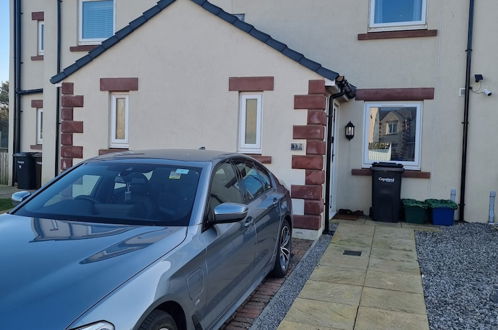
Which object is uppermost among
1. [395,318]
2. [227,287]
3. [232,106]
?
[232,106]

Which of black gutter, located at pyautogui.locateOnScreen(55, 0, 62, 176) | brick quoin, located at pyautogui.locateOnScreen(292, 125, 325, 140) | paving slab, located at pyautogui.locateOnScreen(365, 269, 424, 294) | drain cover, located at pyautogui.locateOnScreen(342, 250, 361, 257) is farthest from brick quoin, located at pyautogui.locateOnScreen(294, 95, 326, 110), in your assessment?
black gutter, located at pyautogui.locateOnScreen(55, 0, 62, 176)

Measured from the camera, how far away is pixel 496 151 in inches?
328

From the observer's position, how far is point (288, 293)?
4.62 m

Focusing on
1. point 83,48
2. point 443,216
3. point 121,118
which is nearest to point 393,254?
point 443,216

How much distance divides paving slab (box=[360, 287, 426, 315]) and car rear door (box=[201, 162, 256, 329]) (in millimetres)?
1379

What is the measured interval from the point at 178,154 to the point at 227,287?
137 cm

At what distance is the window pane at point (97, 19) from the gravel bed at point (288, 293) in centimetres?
773

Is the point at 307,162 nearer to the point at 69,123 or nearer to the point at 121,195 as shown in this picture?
the point at 121,195

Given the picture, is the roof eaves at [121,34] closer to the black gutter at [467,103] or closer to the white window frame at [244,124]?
the white window frame at [244,124]

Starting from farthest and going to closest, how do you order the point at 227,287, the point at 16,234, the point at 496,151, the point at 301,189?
the point at 496,151 < the point at 301,189 < the point at 227,287 < the point at 16,234

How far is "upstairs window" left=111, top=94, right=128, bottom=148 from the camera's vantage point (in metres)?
8.32

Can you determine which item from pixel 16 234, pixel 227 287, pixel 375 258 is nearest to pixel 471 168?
pixel 375 258

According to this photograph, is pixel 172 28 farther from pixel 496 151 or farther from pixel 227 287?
pixel 496 151

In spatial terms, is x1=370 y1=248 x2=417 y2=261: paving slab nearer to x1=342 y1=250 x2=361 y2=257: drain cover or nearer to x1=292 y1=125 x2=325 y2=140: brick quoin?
x1=342 y1=250 x2=361 y2=257: drain cover
